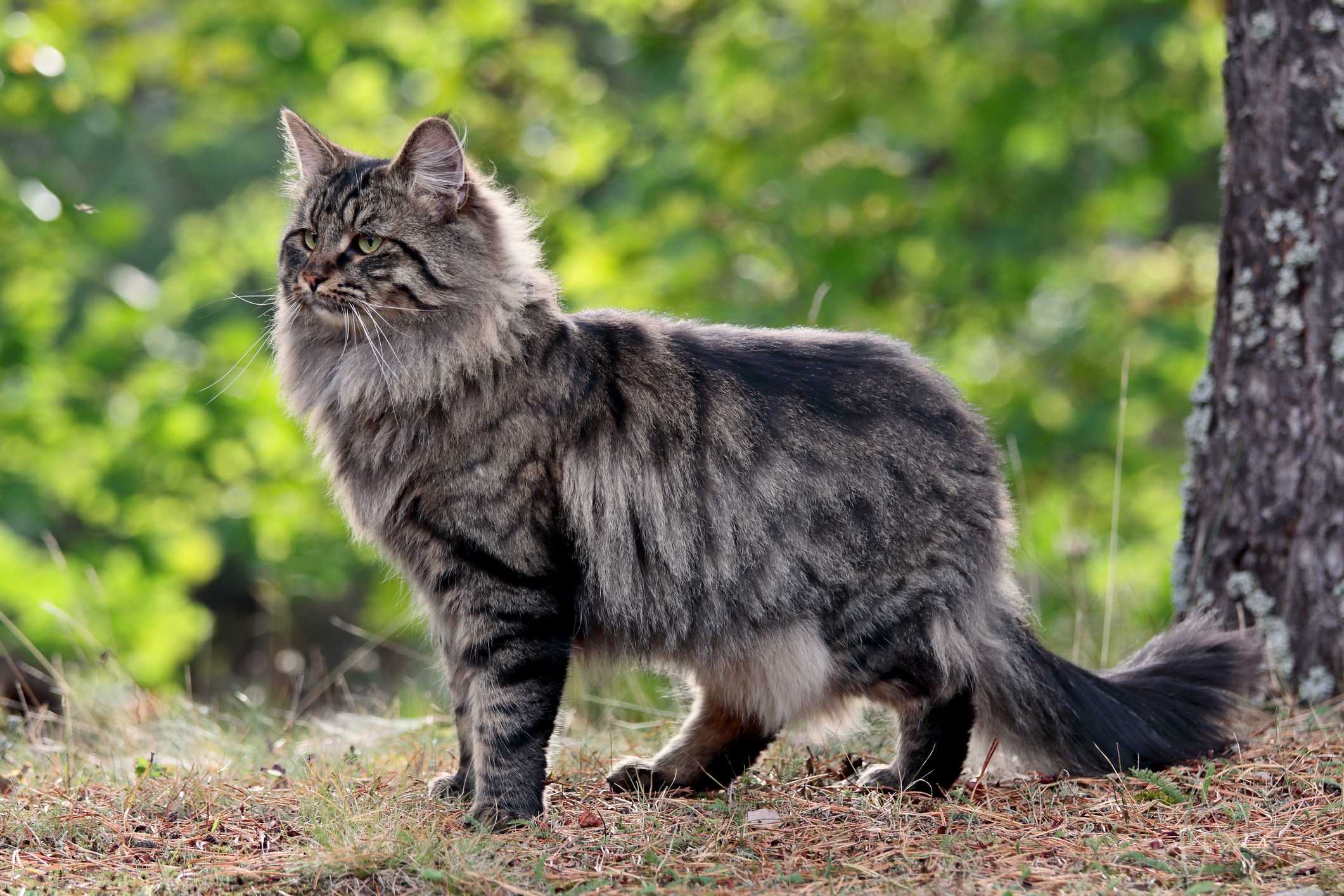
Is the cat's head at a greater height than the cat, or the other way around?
the cat's head

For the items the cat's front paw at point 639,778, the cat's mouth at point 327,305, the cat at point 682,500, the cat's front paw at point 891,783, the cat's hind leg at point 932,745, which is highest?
the cat's mouth at point 327,305

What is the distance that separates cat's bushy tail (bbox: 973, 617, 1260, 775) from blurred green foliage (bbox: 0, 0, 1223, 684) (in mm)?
2634

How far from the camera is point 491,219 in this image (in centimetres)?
328

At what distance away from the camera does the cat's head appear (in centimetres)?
311

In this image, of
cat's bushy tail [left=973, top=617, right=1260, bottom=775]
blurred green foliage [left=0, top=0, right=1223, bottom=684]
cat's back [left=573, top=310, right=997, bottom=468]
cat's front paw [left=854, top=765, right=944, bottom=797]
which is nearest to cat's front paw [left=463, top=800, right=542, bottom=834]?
cat's front paw [left=854, top=765, right=944, bottom=797]

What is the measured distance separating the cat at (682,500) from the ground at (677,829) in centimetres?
20

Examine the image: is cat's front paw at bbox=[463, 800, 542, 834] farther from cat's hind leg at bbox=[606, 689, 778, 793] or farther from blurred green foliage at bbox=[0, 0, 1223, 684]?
blurred green foliage at bbox=[0, 0, 1223, 684]

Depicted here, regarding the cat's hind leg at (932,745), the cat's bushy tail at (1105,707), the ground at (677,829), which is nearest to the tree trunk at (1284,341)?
the ground at (677,829)

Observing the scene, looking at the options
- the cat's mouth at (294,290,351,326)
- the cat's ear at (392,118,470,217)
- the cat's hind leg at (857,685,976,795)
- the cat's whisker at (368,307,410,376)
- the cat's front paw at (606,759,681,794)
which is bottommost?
the cat's front paw at (606,759,681,794)

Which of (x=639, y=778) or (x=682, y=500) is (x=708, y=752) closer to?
(x=639, y=778)

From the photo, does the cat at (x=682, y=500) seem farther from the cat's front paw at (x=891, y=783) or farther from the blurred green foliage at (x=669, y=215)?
the blurred green foliage at (x=669, y=215)

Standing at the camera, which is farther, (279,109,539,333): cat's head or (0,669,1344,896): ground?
(279,109,539,333): cat's head

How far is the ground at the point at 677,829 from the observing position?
93.4 inches

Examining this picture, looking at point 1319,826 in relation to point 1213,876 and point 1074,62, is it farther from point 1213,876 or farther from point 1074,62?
point 1074,62
